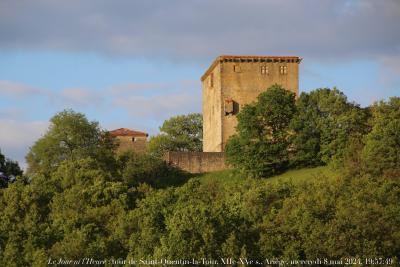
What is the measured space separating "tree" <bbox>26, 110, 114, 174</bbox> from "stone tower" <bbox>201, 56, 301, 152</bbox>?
8.57 meters

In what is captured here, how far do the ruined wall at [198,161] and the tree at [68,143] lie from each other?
14.7ft

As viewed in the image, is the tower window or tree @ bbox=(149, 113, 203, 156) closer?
the tower window

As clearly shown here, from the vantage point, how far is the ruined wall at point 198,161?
9762cm

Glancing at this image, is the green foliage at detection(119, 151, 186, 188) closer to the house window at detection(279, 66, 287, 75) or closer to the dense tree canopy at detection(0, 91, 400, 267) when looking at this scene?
the dense tree canopy at detection(0, 91, 400, 267)

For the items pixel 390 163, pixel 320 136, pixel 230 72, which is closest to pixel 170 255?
pixel 390 163

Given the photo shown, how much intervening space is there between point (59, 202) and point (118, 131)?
51.5 m

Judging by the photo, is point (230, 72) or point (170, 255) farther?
point (230, 72)

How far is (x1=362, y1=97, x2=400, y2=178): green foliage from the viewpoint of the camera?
8206 cm

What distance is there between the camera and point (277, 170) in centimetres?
9319

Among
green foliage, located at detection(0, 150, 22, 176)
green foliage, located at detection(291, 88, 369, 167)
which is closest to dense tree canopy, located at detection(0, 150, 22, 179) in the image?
green foliage, located at detection(0, 150, 22, 176)

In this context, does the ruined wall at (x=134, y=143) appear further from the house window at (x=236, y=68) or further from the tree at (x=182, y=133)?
the house window at (x=236, y=68)

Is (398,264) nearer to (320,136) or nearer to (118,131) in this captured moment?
(320,136)

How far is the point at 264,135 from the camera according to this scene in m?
94.1

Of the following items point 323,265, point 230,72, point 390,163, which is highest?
point 230,72
